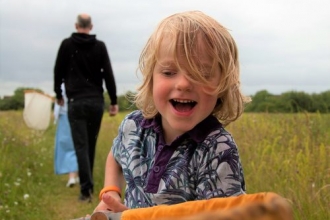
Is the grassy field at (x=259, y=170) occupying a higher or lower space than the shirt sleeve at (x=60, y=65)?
lower

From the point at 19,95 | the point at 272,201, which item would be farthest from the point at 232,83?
the point at 19,95

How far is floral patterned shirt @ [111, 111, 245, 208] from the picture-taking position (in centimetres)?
170

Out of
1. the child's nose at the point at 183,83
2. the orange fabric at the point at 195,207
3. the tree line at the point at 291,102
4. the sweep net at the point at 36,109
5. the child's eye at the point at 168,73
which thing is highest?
the child's eye at the point at 168,73

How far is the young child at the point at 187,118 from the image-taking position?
169 cm

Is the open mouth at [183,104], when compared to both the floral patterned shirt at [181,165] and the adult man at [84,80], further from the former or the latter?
the adult man at [84,80]

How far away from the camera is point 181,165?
1.77m

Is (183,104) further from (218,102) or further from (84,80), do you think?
(84,80)

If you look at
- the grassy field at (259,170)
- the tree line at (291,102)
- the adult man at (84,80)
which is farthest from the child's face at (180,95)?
the adult man at (84,80)

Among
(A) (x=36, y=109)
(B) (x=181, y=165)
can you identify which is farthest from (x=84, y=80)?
(A) (x=36, y=109)

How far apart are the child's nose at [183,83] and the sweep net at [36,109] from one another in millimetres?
8461

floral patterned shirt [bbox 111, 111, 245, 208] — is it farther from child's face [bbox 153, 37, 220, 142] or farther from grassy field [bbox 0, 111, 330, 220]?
grassy field [bbox 0, 111, 330, 220]

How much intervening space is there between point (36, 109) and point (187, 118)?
346 inches

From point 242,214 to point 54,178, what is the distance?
21.1ft

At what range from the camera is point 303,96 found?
219 inches
